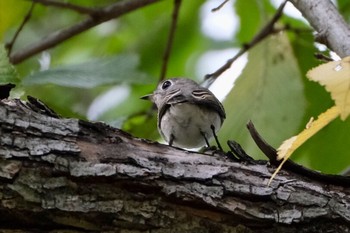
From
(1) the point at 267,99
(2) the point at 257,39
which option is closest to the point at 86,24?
(2) the point at 257,39

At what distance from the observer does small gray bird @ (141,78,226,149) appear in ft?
7.96

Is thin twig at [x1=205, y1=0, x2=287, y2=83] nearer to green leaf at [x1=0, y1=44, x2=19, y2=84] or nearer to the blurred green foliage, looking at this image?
the blurred green foliage

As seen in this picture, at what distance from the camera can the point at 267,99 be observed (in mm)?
2660

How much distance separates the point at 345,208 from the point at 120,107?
201 cm

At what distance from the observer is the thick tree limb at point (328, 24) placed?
197cm

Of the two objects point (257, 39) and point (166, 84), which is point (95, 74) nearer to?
point (166, 84)

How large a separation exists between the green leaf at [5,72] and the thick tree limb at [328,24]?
0.78 meters

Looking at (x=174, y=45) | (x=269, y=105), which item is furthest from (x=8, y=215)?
(x=174, y=45)

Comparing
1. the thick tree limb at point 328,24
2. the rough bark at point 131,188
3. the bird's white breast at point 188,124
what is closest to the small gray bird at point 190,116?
the bird's white breast at point 188,124

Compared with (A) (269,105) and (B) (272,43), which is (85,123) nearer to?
(A) (269,105)

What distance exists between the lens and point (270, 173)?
181cm

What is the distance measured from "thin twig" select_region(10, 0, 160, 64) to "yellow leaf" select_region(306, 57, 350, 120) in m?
1.62

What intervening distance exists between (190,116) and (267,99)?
340mm

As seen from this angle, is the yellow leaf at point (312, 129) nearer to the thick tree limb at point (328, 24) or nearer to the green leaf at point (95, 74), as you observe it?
the thick tree limb at point (328, 24)
